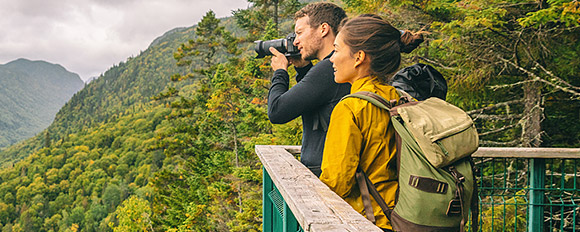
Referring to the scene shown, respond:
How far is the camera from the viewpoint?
2252 mm

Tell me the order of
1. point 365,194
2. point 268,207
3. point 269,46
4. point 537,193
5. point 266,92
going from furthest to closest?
point 266,92, point 537,193, point 268,207, point 269,46, point 365,194

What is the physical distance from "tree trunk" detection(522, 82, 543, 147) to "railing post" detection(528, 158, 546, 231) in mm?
4172

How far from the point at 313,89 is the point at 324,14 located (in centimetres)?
46

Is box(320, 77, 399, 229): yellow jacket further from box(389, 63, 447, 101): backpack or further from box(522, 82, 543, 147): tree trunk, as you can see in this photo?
box(522, 82, 543, 147): tree trunk

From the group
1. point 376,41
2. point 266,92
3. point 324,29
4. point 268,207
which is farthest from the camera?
point 266,92

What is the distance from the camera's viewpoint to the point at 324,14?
210 centimetres

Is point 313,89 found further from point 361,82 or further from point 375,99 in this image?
point 375,99

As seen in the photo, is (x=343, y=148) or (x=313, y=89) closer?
(x=343, y=148)

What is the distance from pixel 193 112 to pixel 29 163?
86588mm

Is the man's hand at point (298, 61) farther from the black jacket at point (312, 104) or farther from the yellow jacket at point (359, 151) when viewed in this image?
the yellow jacket at point (359, 151)

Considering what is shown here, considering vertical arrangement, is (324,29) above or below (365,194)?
above

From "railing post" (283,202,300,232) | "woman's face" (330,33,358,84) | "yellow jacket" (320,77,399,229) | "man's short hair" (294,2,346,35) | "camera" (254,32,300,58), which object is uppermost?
"man's short hair" (294,2,346,35)

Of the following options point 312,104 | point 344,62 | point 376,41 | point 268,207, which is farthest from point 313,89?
point 268,207

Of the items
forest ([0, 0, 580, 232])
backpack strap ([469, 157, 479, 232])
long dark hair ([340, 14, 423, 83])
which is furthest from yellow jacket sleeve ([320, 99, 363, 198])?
forest ([0, 0, 580, 232])
